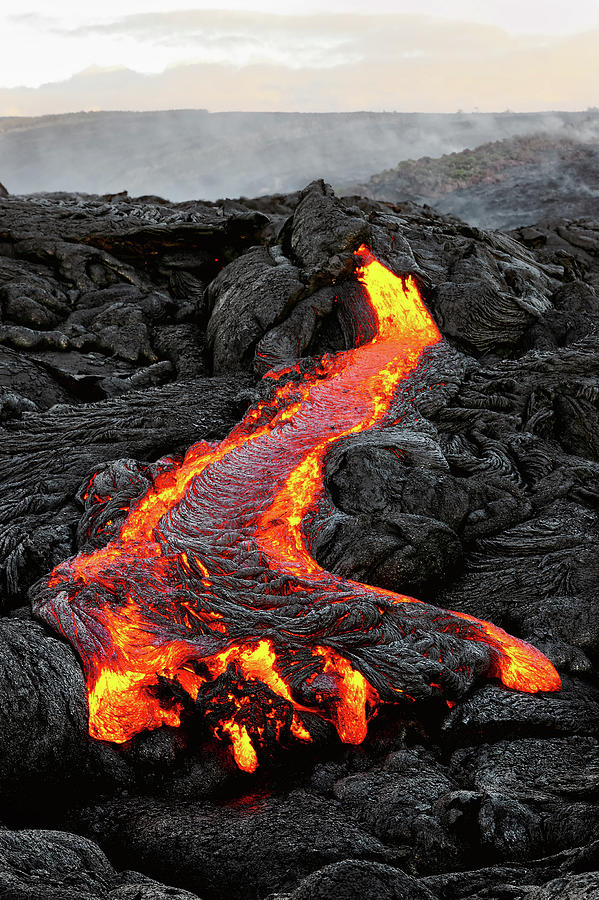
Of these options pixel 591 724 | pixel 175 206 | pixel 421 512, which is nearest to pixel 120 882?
pixel 591 724

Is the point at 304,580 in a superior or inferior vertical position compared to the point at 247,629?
superior

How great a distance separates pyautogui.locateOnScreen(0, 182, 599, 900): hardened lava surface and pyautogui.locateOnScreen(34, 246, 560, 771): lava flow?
25 millimetres

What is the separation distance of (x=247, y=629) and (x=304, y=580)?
744 mm

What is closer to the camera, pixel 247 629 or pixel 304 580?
pixel 247 629

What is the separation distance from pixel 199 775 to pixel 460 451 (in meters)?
5.11

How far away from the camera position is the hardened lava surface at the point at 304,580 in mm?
4469

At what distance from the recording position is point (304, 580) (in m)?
6.39

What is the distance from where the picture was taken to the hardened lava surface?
4.47 meters

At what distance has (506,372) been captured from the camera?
10.0 meters

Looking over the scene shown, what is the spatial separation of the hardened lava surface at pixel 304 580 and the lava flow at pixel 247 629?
0.08 ft

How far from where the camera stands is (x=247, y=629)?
19.8ft

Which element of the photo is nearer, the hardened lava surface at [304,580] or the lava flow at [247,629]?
the hardened lava surface at [304,580]

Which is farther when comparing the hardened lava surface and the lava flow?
the lava flow

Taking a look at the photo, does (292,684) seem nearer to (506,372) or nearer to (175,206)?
(506,372)
